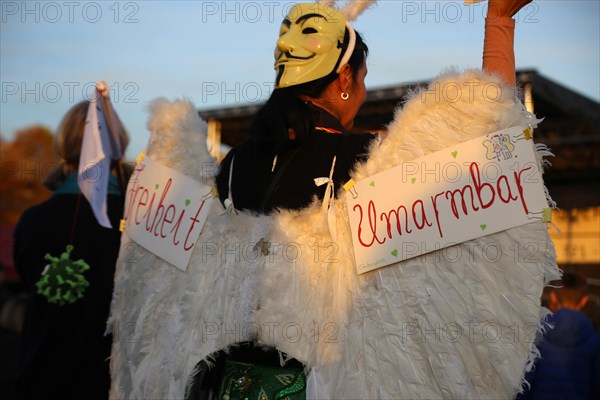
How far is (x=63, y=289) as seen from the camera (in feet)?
10.9

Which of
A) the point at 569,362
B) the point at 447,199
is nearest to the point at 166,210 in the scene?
the point at 447,199

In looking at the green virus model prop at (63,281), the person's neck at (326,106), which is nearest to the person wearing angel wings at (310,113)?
the person's neck at (326,106)

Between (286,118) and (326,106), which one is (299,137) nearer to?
(286,118)

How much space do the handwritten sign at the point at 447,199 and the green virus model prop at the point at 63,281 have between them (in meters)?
1.62

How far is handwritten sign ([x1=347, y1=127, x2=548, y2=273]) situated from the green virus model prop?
162 cm

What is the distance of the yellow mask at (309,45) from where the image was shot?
252cm

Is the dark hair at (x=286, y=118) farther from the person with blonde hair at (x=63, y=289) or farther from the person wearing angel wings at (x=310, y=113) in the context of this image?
the person with blonde hair at (x=63, y=289)

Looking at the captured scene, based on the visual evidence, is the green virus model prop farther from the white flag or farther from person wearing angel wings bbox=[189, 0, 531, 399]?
person wearing angel wings bbox=[189, 0, 531, 399]

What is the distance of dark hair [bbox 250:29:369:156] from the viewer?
2.34 m

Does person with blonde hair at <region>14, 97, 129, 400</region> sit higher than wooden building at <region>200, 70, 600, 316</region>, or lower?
lower

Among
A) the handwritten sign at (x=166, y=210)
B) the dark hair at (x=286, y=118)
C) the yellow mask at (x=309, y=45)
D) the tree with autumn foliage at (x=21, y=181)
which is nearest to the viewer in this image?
the dark hair at (x=286, y=118)

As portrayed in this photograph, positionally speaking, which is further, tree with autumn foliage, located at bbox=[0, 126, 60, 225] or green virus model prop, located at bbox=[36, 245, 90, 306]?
tree with autumn foliage, located at bbox=[0, 126, 60, 225]

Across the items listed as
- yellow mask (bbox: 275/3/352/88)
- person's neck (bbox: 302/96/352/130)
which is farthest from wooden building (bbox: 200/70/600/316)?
person's neck (bbox: 302/96/352/130)

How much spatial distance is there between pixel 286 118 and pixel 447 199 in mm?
590
